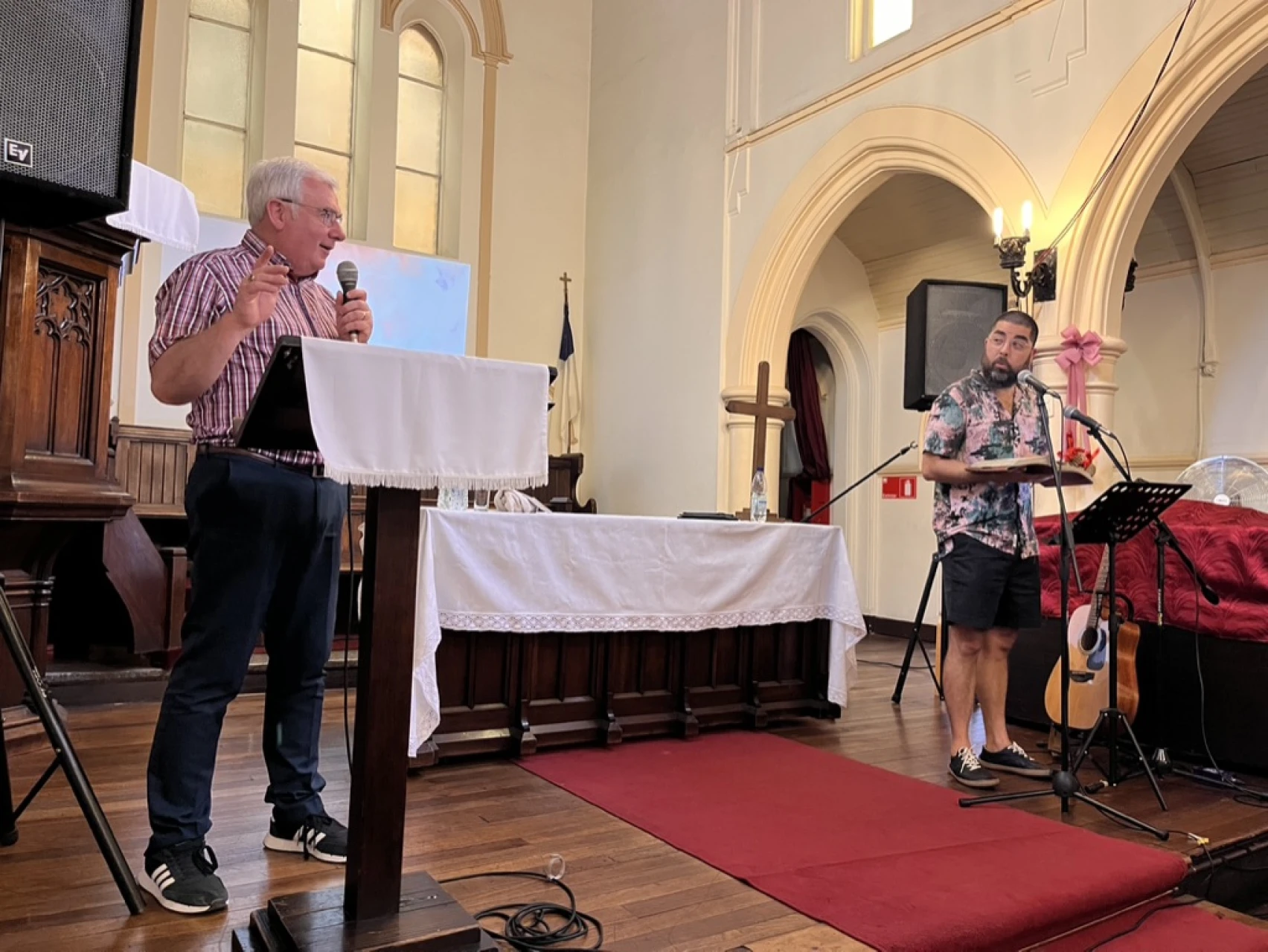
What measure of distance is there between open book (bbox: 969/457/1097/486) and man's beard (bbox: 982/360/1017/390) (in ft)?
1.07

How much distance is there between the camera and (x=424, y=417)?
166 cm

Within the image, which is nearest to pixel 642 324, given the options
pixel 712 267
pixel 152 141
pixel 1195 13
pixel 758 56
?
pixel 712 267

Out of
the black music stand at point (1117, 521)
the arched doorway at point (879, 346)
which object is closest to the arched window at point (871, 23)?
the arched doorway at point (879, 346)

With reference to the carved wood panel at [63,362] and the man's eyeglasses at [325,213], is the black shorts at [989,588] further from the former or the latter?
the carved wood panel at [63,362]

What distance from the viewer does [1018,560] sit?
3.22 m

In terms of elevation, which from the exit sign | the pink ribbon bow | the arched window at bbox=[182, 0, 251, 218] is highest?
the arched window at bbox=[182, 0, 251, 218]

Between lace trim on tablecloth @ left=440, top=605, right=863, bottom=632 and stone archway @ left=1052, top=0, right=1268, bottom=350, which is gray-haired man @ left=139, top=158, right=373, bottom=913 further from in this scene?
stone archway @ left=1052, top=0, right=1268, bottom=350

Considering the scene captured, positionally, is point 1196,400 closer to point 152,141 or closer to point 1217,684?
point 1217,684

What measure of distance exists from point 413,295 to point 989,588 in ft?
20.7

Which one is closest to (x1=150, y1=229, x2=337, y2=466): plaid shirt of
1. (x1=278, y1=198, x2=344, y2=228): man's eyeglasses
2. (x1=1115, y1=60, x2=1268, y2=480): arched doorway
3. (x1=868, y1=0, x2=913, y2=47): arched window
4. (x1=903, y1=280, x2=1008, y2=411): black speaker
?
(x1=278, y1=198, x2=344, y2=228): man's eyeglasses

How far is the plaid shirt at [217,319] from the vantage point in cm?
193

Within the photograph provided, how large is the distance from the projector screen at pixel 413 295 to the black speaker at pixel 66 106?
6164 millimetres

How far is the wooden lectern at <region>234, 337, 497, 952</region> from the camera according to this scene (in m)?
1.59

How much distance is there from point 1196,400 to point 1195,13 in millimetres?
3361
